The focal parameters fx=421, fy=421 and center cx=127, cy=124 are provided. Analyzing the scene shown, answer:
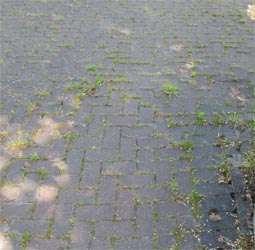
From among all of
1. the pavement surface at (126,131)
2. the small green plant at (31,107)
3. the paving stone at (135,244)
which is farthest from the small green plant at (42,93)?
the paving stone at (135,244)

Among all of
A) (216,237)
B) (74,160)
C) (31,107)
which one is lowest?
(31,107)

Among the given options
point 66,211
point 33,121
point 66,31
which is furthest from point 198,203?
point 66,31

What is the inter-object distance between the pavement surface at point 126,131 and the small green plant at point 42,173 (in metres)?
0.01

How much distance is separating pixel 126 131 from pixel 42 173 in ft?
2.98

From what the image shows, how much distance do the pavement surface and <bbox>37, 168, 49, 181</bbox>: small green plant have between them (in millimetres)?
13

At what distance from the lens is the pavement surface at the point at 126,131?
3045 mm

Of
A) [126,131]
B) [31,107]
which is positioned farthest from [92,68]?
[126,131]

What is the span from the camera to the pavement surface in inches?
120

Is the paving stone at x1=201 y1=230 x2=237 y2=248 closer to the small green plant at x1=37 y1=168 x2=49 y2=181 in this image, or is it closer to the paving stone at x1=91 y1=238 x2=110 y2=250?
the paving stone at x1=91 y1=238 x2=110 y2=250

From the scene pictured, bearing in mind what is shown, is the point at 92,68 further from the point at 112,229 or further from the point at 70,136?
the point at 112,229

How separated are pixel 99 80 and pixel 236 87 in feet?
5.01

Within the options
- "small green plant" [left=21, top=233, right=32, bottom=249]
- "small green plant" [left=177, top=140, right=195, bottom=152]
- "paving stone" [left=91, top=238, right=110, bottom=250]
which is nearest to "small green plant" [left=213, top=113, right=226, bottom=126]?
"small green plant" [left=177, top=140, right=195, bottom=152]

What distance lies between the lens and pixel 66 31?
6.04 m

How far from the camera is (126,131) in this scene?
3975 mm
